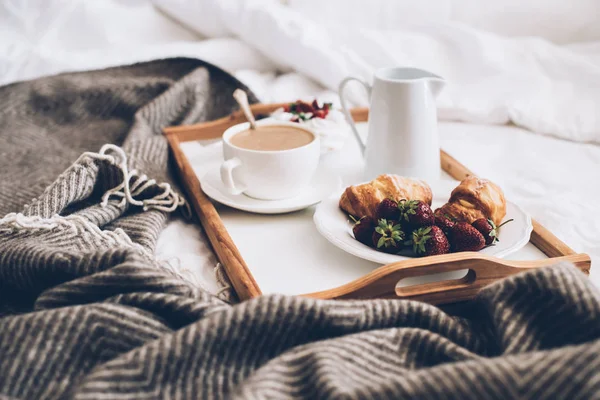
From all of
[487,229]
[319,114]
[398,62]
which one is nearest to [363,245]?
[487,229]

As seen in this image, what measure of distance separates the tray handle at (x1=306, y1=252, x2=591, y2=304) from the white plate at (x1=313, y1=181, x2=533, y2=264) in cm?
3

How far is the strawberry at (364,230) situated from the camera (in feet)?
2.12

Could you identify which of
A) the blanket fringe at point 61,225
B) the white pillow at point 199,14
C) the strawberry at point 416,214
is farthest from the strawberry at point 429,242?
the white pillow at point 199,14

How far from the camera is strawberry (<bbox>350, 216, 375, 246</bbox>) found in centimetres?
65

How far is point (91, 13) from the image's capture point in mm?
1468

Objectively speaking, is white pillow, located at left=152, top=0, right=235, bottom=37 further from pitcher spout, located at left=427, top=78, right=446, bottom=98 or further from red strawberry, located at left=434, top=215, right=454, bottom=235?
red strawberry, located at left=434, top=215, right=454, bottom=235

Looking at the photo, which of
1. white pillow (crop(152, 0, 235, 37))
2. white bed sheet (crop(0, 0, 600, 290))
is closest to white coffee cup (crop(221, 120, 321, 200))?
white bed sheet (crop(0, 0, 600, 290))

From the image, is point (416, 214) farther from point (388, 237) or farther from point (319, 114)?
point (319, 114)

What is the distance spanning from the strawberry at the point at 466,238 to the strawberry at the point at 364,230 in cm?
8

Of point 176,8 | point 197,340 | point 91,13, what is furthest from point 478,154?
point 91,13

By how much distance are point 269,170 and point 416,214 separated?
204mm

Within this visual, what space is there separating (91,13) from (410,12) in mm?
751

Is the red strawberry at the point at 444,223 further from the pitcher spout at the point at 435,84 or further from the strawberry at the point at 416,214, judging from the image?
the pitcher spout at the point at 435,84

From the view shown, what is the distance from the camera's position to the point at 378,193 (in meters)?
0.70
